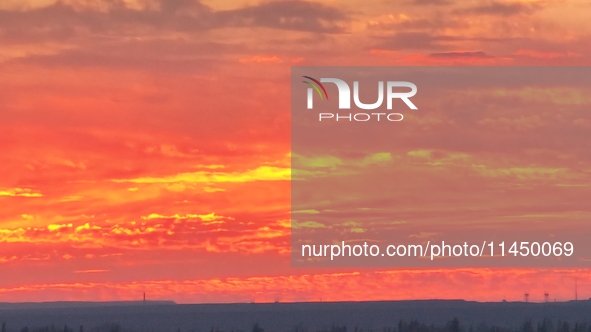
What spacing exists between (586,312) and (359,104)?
119 meters

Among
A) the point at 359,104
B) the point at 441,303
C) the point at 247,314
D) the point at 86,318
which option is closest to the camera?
the point at 359,104

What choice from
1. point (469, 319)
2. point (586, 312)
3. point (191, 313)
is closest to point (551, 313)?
point (586, 312)

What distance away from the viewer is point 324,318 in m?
146

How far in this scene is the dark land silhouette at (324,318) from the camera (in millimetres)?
127250

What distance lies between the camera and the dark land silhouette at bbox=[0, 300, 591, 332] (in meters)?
127

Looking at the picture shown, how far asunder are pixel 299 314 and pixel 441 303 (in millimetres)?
27130

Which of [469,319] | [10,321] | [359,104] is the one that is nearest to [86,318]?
[10,321]

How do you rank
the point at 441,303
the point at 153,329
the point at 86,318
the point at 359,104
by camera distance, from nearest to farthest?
1. the point at 359,104
2. the point at 153,329
3. the point at 86,318
4. the point at 441,303

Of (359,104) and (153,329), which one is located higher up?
(359,104)

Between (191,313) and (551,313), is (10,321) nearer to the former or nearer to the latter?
(191,313)

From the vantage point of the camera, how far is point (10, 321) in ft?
451

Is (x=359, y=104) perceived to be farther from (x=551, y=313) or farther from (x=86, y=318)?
(x=551, y=313)

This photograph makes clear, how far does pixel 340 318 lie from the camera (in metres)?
144

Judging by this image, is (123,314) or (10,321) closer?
(10,321)
